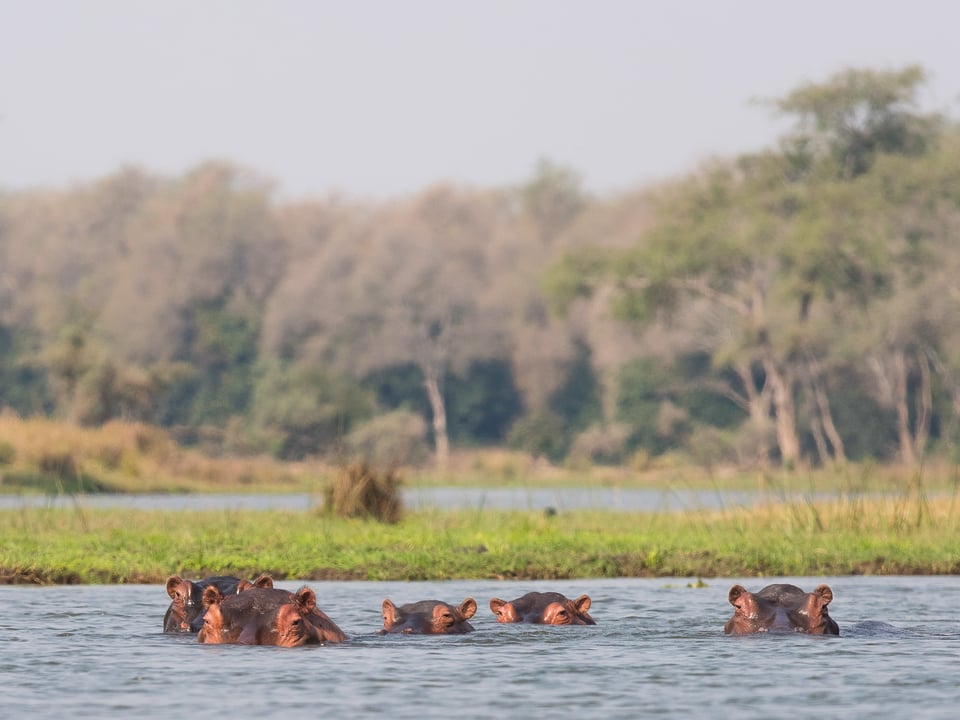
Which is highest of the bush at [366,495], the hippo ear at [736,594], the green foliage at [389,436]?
the green foliage at [389,436]

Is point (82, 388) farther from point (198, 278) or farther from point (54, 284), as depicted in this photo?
point (54, 284)

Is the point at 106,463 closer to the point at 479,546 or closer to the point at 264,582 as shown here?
the point at 479,546

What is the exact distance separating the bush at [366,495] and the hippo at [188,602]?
8.32 m

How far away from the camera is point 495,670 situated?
9.05 m

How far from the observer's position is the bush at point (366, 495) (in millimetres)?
18828

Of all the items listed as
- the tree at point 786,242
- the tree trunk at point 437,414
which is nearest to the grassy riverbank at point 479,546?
the tree at point 786,242

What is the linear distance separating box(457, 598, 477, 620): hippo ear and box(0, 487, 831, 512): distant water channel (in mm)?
9436

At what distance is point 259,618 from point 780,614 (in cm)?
307

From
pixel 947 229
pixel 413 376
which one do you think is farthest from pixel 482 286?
pixel 947 229

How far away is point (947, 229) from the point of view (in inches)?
1937

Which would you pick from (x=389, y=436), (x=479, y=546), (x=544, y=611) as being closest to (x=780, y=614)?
(x=544, y=611)

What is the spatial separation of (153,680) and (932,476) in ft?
117

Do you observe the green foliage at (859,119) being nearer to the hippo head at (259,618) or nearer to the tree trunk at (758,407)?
the tree trunk at (758,407)

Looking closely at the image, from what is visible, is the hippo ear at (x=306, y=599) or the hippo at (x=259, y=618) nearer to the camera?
the hippo ear at (x=306, y=599)
